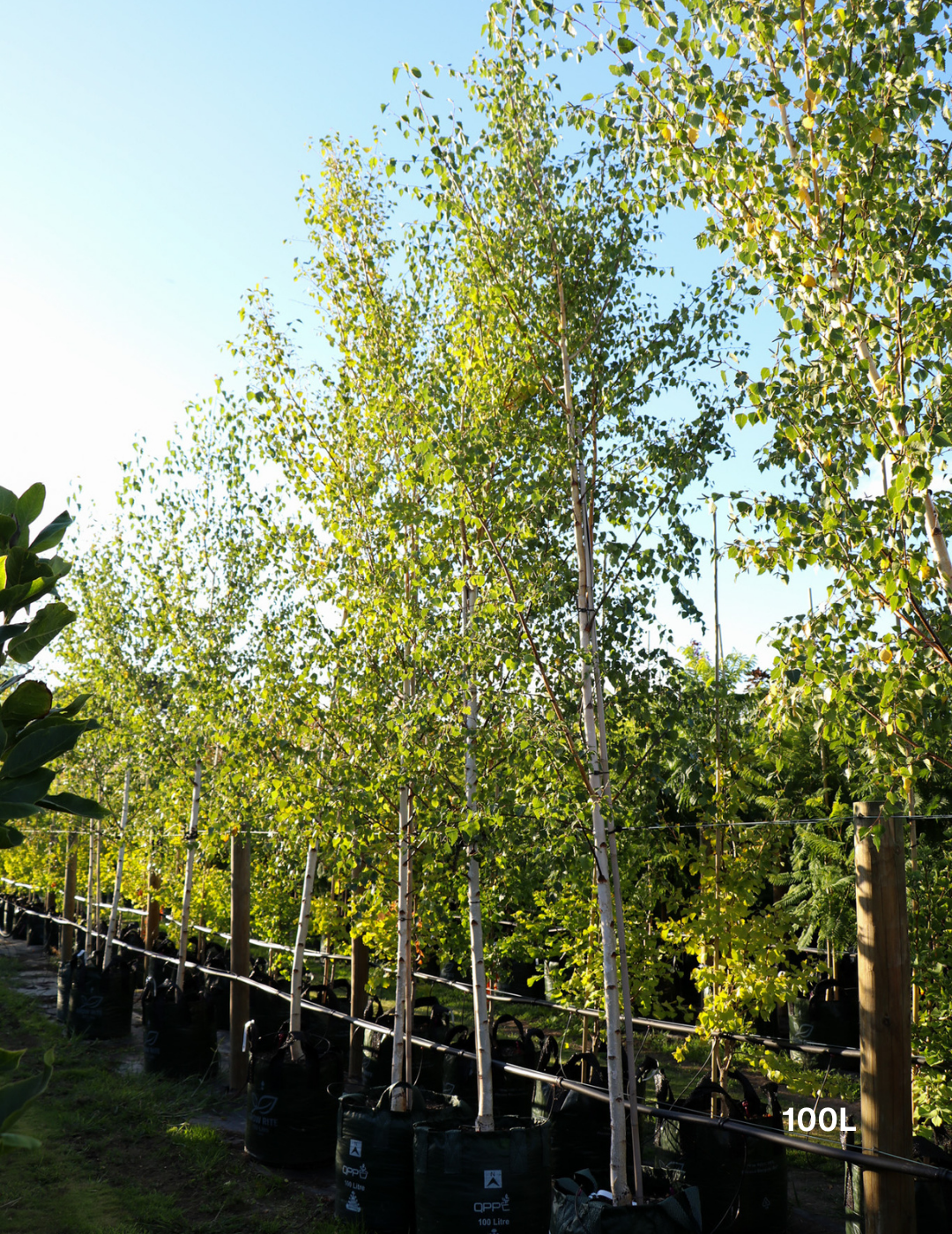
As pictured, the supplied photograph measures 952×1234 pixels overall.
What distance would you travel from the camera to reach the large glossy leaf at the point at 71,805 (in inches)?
51.9

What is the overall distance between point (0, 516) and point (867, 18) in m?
3.15

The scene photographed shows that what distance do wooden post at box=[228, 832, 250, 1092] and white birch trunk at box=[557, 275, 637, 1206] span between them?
5.21 meters

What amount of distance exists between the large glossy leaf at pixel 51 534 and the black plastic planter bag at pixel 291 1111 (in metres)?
6.26

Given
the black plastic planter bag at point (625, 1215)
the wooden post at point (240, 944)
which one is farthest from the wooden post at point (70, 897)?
the black plastic planter bag at point (625, 1215)

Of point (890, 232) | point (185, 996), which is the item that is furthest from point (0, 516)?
point (185, 996)

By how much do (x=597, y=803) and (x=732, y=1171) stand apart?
261cm

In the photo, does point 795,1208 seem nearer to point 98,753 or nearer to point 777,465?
point 777,465

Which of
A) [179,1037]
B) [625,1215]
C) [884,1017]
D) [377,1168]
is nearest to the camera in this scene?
[625,1215]

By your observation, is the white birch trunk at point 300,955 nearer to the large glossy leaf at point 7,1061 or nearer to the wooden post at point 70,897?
the large glossy leaf at point 7,1061

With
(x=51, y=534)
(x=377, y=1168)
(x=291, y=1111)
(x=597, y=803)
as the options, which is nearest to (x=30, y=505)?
(x=51, y=534)

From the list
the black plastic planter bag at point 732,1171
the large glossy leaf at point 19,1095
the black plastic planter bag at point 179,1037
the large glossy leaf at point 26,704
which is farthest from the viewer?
the black plastic planter bag at point 179,1037

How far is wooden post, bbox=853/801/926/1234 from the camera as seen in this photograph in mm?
4070

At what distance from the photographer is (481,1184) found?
482 centimetres

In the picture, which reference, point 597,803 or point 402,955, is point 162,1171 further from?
point 597,803
